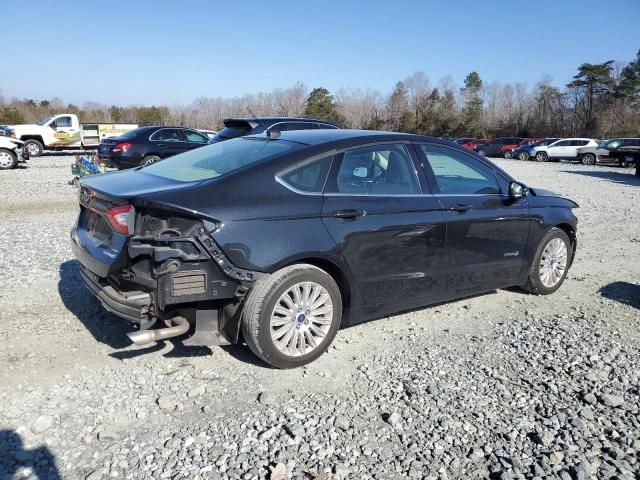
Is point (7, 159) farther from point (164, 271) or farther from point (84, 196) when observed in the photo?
point (164, 271)

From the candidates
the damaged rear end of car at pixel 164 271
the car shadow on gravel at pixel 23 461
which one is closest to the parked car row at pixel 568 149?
the damaged rear end of car at pixel 164 271

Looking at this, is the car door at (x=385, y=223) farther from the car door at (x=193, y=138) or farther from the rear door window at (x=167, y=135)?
the car door at (x=193, y=138)

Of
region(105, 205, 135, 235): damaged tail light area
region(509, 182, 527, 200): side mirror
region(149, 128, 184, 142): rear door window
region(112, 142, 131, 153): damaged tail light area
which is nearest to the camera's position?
region(105, 205, 135, 235): damaged tail light area

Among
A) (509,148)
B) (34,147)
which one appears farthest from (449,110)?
(34,147)

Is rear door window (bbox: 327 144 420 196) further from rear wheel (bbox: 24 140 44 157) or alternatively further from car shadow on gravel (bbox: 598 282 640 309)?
rear wheel (bbox: 24 140 44 157)

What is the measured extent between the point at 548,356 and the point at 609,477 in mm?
1432

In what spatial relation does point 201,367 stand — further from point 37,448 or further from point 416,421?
point 416,421

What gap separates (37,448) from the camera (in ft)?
9.04

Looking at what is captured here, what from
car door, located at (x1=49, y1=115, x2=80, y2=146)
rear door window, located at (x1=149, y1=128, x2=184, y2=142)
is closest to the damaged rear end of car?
rear door window, located at (x1=149, y1=128, x2=184, y2=142)

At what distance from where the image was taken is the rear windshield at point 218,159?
12.3 feet

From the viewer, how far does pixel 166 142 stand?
1570 cm

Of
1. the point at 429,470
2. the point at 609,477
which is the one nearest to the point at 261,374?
the point at 429,470

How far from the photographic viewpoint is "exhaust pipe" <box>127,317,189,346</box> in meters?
3.28

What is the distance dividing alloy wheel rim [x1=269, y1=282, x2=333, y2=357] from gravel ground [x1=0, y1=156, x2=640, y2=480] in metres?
0.21
